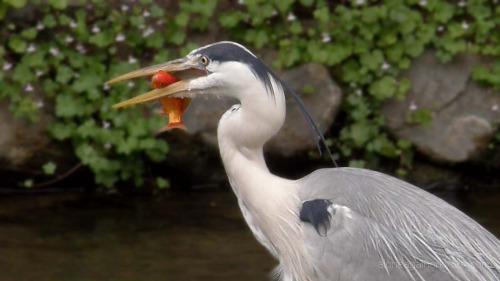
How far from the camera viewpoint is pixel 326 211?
479cm

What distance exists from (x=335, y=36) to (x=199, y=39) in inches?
36.9

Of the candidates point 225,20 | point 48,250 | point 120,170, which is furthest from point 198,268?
point 225,20

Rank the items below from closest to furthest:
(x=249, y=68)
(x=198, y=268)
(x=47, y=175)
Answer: (x=249, y=68) < (x=198, y=268) < (x=47, y=175)

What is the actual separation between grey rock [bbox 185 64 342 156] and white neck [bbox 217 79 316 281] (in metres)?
2.77

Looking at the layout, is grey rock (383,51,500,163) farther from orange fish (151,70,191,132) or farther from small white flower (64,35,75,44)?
orange fish (151,70,191,132)

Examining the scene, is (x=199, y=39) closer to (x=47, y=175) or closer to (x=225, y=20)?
(x=225, y=20)

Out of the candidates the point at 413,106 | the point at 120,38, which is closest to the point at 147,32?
the point at 120,38

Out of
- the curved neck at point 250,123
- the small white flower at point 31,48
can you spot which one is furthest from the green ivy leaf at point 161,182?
the curved neck at point 250,123

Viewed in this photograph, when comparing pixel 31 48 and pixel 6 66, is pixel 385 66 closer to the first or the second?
pixel 31 48

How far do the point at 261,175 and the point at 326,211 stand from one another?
36 cm

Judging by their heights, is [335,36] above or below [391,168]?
above

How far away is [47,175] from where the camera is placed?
793 centimetres

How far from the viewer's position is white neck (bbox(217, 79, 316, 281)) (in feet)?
15.9

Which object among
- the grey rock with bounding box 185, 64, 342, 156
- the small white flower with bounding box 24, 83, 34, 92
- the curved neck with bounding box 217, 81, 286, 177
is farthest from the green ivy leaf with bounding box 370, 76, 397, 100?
the curved neck with bounding box 217, 81, 286, 177
